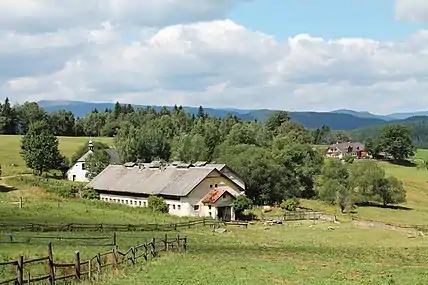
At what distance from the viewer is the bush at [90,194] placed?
8700cm

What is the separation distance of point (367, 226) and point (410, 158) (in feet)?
458

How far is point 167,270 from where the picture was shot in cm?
2981

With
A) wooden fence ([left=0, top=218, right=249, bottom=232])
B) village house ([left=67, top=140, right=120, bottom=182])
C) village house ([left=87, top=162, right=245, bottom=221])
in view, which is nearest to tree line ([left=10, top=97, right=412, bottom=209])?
village house ([left=67, top=140, right=120, bottom=182])

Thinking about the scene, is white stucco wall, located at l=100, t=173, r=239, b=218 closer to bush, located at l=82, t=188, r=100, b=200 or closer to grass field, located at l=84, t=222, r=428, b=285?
bush, located at l=82, t=188, r=100, b=200

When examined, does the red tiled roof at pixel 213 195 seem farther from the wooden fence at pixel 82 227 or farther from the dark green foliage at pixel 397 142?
the dark green foliage at pixel 397 142

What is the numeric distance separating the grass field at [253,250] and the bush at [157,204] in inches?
162

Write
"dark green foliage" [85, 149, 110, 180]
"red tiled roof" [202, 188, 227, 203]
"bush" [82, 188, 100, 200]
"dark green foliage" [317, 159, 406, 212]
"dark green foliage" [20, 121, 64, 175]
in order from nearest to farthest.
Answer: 1. "red tiled roof" [202, 188, 227, 203]
2. "bush" [82, 188, 100, 200]
3. "dark green foliage" [317, 159, 406, 212]
4. "dark green foliage" [20, 121, 64, 175]
5. "dark green foliage" [85, 149, 110, 180]

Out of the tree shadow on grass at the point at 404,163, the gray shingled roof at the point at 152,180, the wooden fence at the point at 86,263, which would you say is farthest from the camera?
the tree shadow on grass at the point at 404,163

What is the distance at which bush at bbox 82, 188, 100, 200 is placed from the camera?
87.0 meters

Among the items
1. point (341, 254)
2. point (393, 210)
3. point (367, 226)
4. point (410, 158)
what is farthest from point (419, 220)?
point (410, 158)

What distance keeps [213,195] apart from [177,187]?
5.17 m

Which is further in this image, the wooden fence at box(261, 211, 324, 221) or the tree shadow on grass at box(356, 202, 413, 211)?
the tree shadow on grass at box(356, 202, 413, 211)

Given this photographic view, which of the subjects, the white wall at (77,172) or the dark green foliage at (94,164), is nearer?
the dark green foliage at (94,164)

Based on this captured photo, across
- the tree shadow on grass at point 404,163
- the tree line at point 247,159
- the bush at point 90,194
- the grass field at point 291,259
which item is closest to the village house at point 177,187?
the bush at point 90,194
